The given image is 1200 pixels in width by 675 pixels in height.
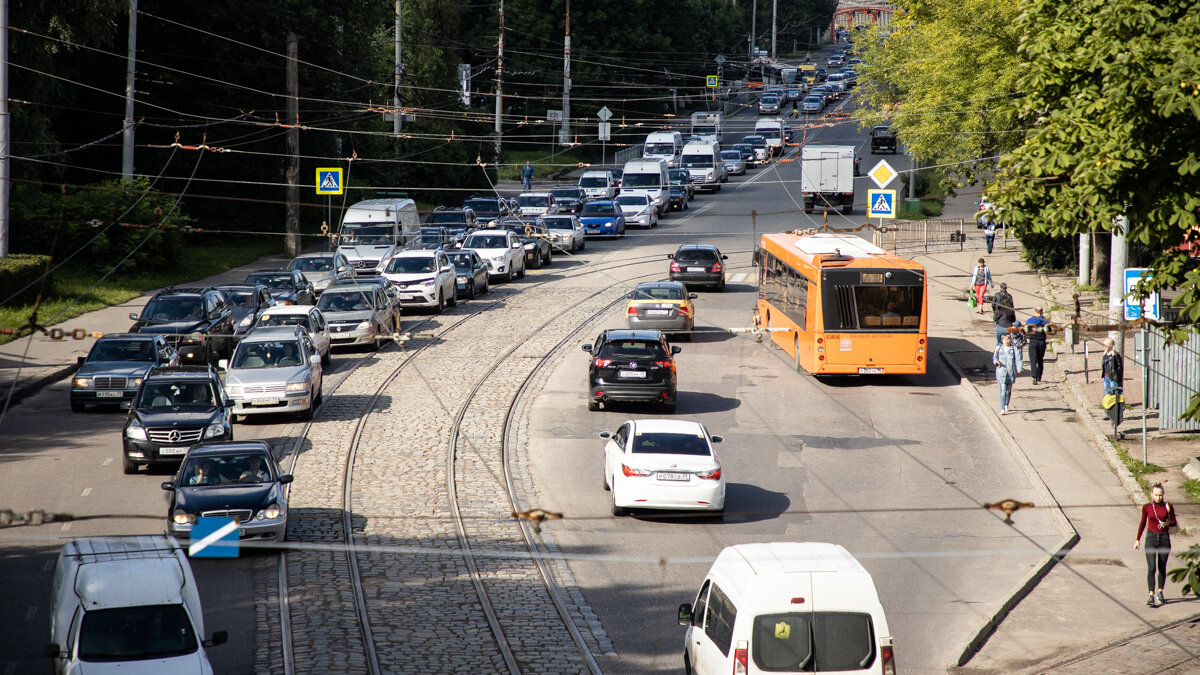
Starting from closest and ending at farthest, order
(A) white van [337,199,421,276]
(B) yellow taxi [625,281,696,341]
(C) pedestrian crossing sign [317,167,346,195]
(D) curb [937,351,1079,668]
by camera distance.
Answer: (D) curb [937,351,1079,668]
(B) yellow taxi [625,281,696,341]
(C) pedestrian crossing sign [317,167,346,195]
(A) white van [337,199,421,276]

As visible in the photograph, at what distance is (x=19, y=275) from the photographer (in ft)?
110

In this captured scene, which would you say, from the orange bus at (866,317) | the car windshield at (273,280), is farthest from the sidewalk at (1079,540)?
the car windshield at (273,280)

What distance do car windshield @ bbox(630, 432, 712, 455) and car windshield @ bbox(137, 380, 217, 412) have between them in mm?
7932

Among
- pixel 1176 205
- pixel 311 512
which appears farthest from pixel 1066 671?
pixel 311 512

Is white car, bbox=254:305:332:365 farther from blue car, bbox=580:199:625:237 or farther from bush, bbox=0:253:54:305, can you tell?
blue car, bbox=580:199:625:237

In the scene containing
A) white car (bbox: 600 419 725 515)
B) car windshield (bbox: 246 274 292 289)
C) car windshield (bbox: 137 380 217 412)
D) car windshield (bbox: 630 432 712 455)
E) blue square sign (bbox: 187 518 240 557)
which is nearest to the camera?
blue square sign (bbox: 187 518 240 557)

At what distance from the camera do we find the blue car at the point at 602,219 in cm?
5256

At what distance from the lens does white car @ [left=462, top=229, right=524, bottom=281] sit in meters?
41.8

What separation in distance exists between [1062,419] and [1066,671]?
1285 cm

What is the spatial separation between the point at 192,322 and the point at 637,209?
1150 inches

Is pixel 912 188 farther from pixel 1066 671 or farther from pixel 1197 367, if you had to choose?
pixel 1066 671

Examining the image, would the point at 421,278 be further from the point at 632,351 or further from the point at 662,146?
the point at 662,146

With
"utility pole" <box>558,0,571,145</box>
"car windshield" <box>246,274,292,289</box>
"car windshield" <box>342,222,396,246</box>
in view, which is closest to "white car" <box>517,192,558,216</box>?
"car windshield" <box>342,222,396,246</box>

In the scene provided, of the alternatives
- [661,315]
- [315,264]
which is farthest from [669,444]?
[315,264]
